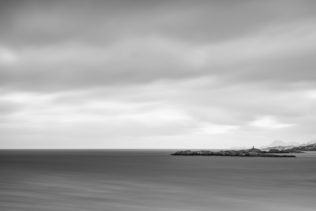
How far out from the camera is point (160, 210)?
32094mm

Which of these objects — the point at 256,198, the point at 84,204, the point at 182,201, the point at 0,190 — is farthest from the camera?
the point at 0,190

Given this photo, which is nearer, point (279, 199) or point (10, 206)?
point (10, 206)

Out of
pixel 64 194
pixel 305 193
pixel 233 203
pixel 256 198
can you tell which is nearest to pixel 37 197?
pixel 64 194

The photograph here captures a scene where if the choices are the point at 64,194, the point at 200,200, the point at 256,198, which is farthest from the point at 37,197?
the point at 256,198

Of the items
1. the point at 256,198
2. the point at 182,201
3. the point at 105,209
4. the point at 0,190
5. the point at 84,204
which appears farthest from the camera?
the point at 0,190

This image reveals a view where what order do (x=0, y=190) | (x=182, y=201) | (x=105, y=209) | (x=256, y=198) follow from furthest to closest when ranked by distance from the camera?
1. (x=0, y=190)
2. (x=256, y=198)
3. (x=182, y=201)
4. (x=105, y=209)

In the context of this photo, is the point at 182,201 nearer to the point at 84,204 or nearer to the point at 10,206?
the point at 84,204

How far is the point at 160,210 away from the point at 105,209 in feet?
16.8

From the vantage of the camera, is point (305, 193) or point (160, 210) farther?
point (305, 193)

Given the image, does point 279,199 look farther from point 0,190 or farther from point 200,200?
point 0,190

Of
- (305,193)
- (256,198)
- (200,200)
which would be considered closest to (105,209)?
(200,200)

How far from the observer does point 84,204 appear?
34.1 meters

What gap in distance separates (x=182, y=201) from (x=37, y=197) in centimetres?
1606

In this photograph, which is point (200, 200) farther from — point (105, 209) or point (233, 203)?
point (105, 209)
